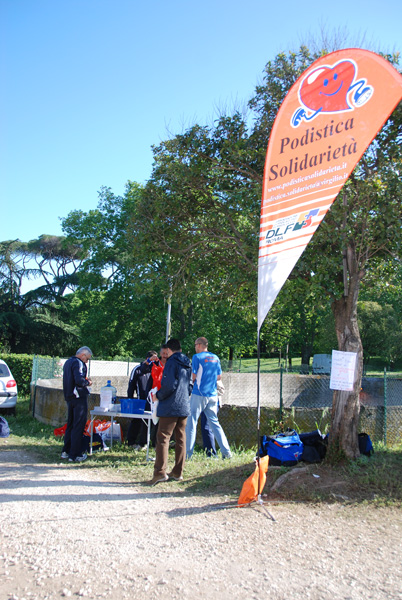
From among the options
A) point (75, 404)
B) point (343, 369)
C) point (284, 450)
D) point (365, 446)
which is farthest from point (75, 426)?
point (365, 446)

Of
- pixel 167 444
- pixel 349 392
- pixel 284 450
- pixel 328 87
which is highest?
pixel 328 87

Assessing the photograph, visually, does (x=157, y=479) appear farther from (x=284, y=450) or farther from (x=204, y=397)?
(x=284, y=450)

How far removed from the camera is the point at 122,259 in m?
31.7

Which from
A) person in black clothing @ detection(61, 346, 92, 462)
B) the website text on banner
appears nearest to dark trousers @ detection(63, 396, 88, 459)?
person in black clothing @ detection(61, 346, 92, 462)

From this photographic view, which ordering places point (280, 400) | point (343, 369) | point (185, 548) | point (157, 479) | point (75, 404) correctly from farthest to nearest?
point (280, 400) → point (75, 404) → point (343, 369) → point (157, 479) → point (185, 548)

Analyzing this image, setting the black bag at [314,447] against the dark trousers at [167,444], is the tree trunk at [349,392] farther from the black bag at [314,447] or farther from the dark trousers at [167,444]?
the dark trousers at [167,444]

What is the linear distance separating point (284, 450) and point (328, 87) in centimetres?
492

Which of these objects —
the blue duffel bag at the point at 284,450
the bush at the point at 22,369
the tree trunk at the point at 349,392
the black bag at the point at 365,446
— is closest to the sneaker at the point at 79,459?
the blue duffel bag at the point at 284,450

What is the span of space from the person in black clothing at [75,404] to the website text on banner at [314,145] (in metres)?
3.65

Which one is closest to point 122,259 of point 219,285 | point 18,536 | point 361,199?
point 219,285

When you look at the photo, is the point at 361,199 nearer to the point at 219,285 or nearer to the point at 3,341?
the point at 219,285

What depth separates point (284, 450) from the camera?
7.00m

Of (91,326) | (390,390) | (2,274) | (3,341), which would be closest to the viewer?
(390,390)

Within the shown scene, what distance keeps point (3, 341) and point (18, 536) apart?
1350 inches
